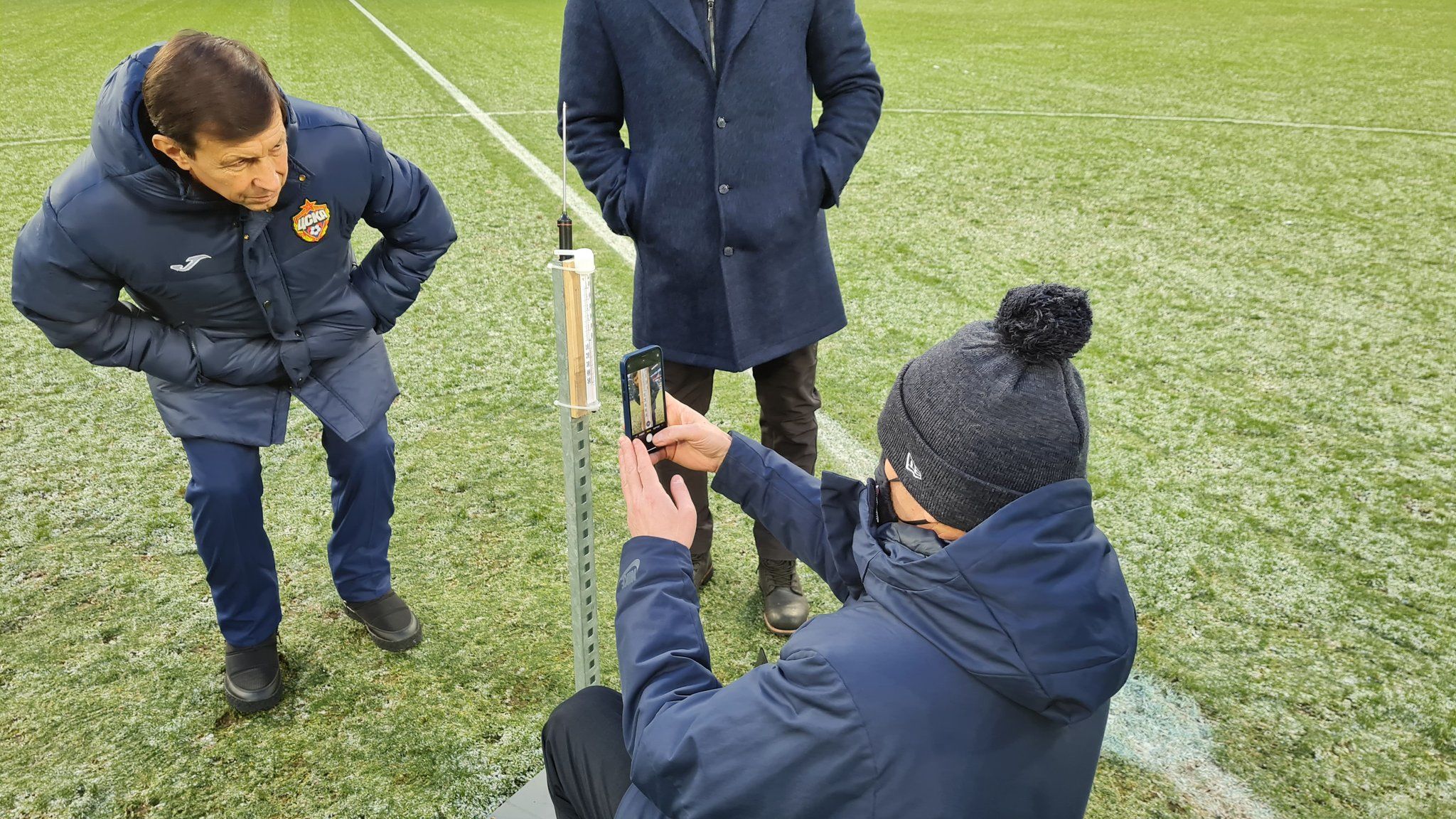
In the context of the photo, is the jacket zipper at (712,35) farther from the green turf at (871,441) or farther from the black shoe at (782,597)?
the green turf at (871,441)

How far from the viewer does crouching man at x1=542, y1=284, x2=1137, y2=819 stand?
1261mm

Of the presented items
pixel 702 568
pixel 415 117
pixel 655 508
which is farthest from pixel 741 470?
pixel 415 117

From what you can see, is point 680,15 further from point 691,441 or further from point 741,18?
point 691,441

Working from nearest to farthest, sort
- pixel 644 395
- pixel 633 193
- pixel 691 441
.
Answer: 1. pixel 644 395
2. pixel 691 441
3. pixel 633 193

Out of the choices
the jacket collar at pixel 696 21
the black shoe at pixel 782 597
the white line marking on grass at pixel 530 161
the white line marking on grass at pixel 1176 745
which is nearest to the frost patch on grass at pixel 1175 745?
the white line marking on grass at pixel 1176 745

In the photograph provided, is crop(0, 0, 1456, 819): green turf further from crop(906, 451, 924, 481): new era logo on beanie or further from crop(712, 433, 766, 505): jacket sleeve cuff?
crop(906, 451, 924, 481): new era logo on beanie

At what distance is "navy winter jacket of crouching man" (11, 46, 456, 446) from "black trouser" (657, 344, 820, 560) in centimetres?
73

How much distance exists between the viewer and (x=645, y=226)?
273 cm

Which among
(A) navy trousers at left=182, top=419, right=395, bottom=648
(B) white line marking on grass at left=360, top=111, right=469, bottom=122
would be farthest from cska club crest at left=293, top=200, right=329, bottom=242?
(B) white line marking on grass at left=360, top=111, right=469, bottom=122

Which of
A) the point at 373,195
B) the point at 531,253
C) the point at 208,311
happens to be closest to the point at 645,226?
the point at 373,195

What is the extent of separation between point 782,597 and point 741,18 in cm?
150

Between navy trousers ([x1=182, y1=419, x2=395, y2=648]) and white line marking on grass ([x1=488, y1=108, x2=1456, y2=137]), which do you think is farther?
white line marking on grass ([x1=488, y1=108, x2=1456, y2=137])

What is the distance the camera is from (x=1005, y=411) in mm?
1351

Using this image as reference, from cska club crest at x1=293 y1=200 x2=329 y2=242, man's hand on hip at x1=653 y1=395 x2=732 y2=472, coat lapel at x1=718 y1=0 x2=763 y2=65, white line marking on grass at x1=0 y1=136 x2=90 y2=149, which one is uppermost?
coat lapel at x1=718 y1=0 x2=763 y2=65
